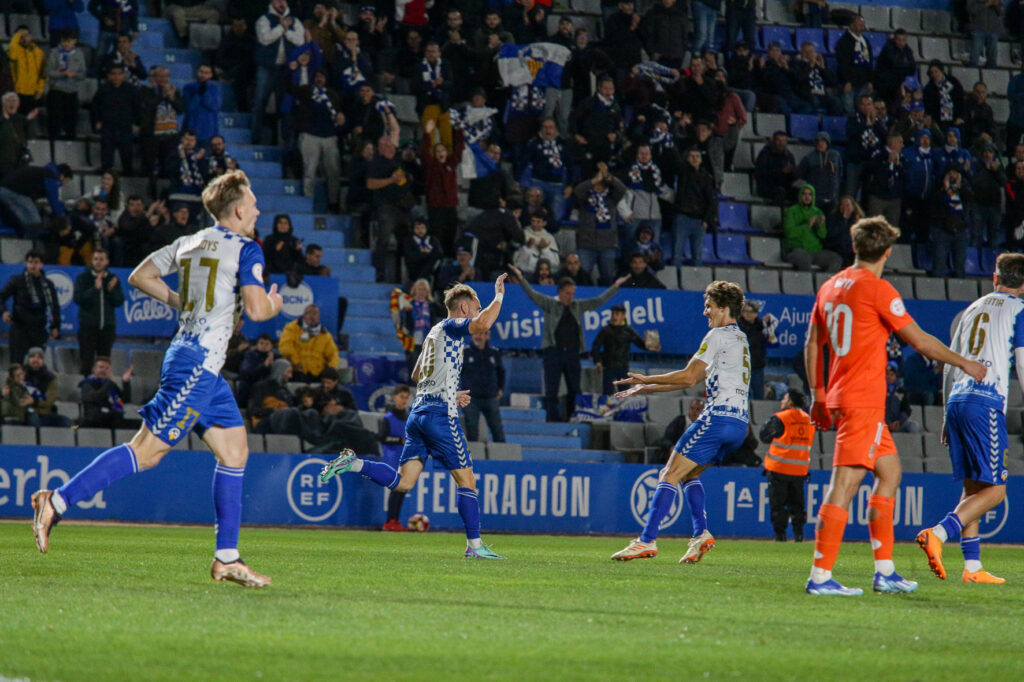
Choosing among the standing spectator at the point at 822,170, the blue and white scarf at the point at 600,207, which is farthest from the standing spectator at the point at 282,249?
the standing spectator at the point at 822,170

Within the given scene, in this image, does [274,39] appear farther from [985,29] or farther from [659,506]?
[985,29]

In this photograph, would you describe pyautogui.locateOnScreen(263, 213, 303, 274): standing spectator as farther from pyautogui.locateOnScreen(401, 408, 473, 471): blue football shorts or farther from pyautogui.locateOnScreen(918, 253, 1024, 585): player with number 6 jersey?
pyautogui.locateOnScreen(918, 253, 1024, 585): player with number 6 jersey

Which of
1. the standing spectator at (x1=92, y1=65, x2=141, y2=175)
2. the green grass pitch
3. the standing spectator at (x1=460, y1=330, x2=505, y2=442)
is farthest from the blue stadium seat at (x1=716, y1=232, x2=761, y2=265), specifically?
the green grass pitch

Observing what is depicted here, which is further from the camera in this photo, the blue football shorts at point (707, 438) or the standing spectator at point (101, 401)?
the standing spectator at point (101, 401)

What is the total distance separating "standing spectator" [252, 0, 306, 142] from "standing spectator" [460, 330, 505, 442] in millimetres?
6368

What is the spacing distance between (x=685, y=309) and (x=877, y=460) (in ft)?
43.1

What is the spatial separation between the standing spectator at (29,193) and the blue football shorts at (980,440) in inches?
568

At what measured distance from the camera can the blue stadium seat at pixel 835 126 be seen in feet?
87.6

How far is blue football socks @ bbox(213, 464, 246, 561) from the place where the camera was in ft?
25.5

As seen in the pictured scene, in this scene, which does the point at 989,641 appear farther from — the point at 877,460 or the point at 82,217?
the point at 82,217

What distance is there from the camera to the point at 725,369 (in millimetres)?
11250

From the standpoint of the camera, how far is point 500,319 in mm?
20859

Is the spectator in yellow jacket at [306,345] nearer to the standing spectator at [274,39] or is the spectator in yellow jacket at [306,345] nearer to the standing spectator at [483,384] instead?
the standing spectator at [483,384]

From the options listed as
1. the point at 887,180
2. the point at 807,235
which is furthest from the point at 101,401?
the point at 887,180
